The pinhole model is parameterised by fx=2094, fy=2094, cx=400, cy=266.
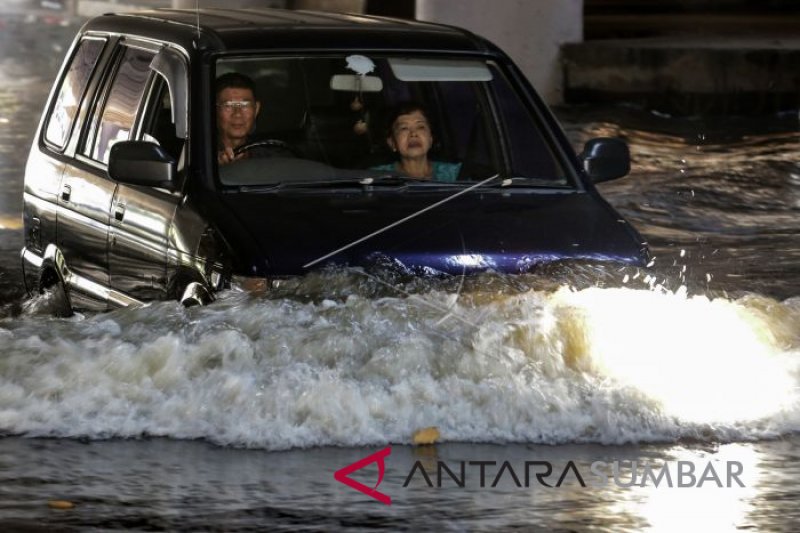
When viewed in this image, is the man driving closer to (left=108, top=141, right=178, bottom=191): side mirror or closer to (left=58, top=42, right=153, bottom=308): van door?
(left=108, top=141, right=178, bottom=191): side mirror

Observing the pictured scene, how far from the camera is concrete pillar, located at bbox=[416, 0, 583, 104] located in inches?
884

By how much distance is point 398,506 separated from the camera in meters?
6.27

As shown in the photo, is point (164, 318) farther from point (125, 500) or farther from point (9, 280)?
point (9, 280)

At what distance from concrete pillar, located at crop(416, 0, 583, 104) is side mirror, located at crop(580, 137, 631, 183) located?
1398 centimetres

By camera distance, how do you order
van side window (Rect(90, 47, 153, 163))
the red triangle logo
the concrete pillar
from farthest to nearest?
the concrete pillar → van side window (Rect(90, 47, 153, 163)) → the red triangle logo

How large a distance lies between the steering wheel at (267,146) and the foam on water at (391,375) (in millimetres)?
875

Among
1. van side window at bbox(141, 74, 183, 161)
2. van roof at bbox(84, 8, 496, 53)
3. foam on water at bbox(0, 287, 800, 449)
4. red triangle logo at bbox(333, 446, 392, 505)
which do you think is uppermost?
van roof at bbox(84, 8, 496, 53)

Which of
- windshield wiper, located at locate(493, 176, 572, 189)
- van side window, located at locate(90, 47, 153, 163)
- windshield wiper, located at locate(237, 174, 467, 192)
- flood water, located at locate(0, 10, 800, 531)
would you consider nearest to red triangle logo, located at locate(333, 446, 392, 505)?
flood water, located at locate(0, 10, 800, 531)

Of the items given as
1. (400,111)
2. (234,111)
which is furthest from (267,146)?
(400,111)

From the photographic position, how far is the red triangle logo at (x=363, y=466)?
21.0ft

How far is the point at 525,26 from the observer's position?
22609mm

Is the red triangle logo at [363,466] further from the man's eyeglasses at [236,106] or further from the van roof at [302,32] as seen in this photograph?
the van roof at [302,32]

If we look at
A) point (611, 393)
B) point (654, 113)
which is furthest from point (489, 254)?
point (654, 113)

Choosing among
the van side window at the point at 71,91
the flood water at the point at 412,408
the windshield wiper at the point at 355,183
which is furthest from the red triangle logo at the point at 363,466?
the van side window at the point at 71,91
